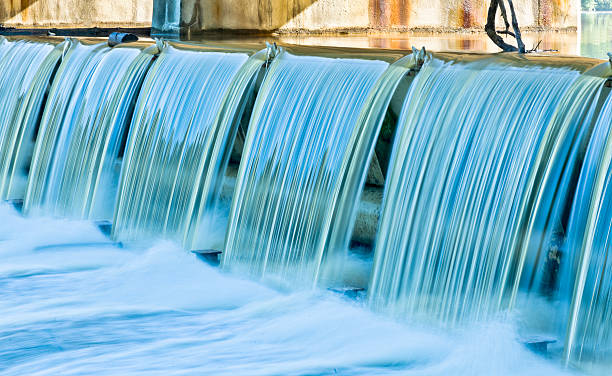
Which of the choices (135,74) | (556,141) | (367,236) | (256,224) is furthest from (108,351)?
(135,74)

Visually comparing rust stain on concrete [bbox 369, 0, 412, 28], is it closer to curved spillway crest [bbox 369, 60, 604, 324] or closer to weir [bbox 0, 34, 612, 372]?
weir [bbox 0, 34, 612, 372]

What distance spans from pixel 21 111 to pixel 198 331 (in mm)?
4650

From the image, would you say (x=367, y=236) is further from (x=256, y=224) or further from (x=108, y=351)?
(x=108, y=351)

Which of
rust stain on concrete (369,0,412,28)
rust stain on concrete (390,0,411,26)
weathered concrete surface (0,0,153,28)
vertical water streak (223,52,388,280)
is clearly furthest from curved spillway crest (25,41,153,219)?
rust stain on concrete (390,0,411,26)

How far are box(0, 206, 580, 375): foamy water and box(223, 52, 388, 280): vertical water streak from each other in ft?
0.93

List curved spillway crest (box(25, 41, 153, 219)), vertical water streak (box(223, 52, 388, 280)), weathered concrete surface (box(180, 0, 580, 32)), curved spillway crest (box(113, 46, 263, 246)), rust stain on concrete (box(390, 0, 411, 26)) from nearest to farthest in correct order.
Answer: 1. vertical water streak (box(223, 52, 388, 280))
2. curved spillway crest (box(113, 46, 263, 246))
3. curved spillway crest (box(25, 41, 153, 219))
4. weathered concrete surface (box(180, 0, 580, 32))
5. rust stain on concrete (box(390, 0, 411, 26))

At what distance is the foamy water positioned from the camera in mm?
5027

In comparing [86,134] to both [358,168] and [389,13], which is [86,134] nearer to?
[358,168]

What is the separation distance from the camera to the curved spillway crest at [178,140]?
7227 mm

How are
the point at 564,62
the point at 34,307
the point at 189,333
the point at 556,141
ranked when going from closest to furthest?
1. the point at 556,141
2. the point at 564,62
3. the point at 189,333
4. the point at 34,307

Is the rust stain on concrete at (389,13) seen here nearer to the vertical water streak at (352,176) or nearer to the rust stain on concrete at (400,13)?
the rust stain on concrete at (400,13)

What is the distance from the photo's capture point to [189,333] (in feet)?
18.3

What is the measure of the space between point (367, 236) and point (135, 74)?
9.73 feet

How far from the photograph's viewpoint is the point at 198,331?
559 centimetres
